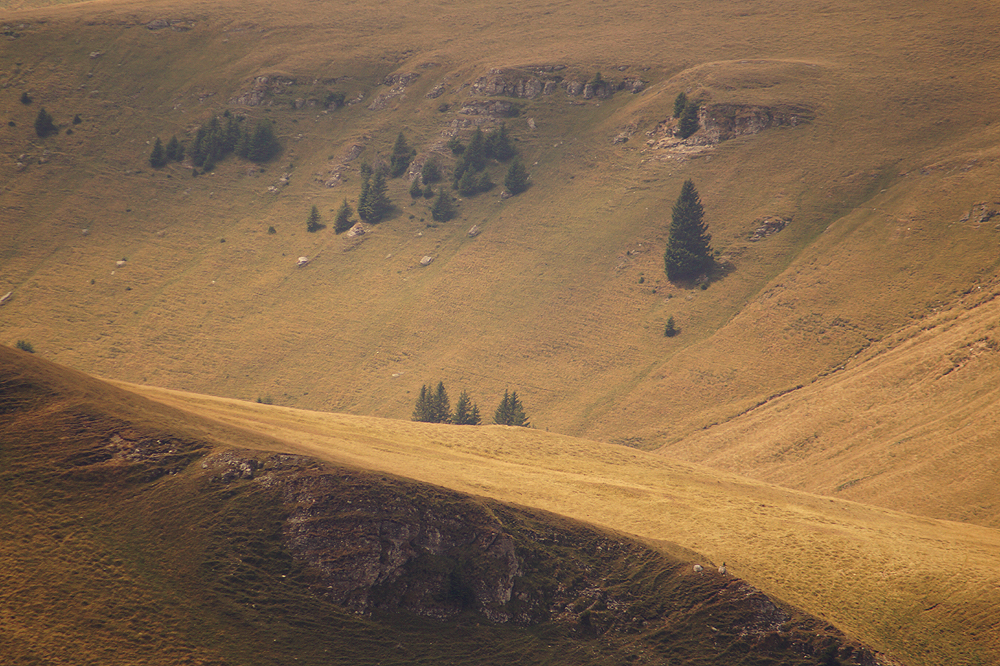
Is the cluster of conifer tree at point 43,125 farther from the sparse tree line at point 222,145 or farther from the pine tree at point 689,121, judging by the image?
the pine tree at point 689,121

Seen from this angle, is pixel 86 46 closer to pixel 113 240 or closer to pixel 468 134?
pixel 113 240

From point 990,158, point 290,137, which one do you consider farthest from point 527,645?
point 290,137

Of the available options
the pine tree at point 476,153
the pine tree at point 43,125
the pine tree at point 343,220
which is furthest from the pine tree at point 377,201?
the pine tree at point 43,125

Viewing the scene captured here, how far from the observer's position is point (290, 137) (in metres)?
166

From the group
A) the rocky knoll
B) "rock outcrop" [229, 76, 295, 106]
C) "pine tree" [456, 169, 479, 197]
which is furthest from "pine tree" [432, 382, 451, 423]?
"rock outcrop" [229, 76, 295, 106]

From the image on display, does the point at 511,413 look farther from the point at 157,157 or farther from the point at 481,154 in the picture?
the point at 157,157

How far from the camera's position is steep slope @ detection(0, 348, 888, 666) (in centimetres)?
3031

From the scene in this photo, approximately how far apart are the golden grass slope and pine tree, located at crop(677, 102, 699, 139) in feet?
303

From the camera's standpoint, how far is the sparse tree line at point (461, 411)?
3942 inches

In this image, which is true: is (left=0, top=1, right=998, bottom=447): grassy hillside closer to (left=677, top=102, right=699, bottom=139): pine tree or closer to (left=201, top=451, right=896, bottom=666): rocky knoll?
(left=677, top=102, right=699, bottom=139): pine tree

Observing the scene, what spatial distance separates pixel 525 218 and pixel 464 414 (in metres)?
54.8

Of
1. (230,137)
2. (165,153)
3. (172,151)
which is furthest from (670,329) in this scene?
(165,153)

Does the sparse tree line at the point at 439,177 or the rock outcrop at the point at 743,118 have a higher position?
the rock outcrop at the point at 743,118

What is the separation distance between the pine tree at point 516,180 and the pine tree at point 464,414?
58.5 m
